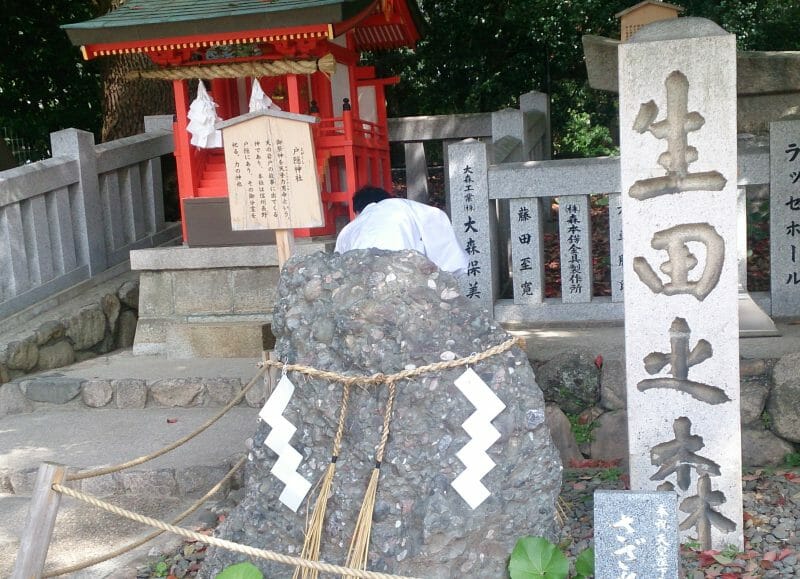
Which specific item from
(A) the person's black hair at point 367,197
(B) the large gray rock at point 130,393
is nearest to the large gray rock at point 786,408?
(A) the person's black hair at point 367,197

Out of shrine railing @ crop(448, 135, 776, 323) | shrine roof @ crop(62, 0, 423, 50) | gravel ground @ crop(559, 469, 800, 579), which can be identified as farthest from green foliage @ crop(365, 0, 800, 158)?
gravel ground @ crop(559, 469, 800, 579)

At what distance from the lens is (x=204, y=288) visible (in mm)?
7840

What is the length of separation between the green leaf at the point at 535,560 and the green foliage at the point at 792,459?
6.89ft

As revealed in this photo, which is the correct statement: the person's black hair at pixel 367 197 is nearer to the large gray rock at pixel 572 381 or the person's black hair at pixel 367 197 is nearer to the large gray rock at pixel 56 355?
the large gray rock at pixel 572 381

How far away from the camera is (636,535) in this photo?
3.37 metres

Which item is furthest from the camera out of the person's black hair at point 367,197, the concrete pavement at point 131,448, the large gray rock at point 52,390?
the large gray rock at point 52,390

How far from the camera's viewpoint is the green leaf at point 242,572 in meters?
3.66

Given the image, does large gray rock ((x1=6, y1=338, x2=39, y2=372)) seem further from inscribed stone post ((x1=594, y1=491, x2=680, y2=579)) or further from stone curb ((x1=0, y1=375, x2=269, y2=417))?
inscribed stone post ((x1=594, y1=491, x2=680, y2=579))

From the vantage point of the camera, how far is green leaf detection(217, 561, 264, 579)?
3.66m

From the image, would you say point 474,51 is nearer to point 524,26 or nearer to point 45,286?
point 524,26

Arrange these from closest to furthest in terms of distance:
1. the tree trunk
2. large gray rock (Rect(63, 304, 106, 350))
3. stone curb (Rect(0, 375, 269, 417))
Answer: stone curb (Rect(0, 375, 269, 417))
large gray rock (Rect(63, 304, 106, 350))
the tree trunk

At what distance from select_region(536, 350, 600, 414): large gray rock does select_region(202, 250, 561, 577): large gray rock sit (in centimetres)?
173

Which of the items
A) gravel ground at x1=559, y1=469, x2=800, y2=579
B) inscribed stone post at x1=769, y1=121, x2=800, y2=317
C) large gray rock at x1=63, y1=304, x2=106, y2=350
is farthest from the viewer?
large gray rock at x1=63, y1=304, x2=106, y2=350

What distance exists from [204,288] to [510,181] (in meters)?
3.02
